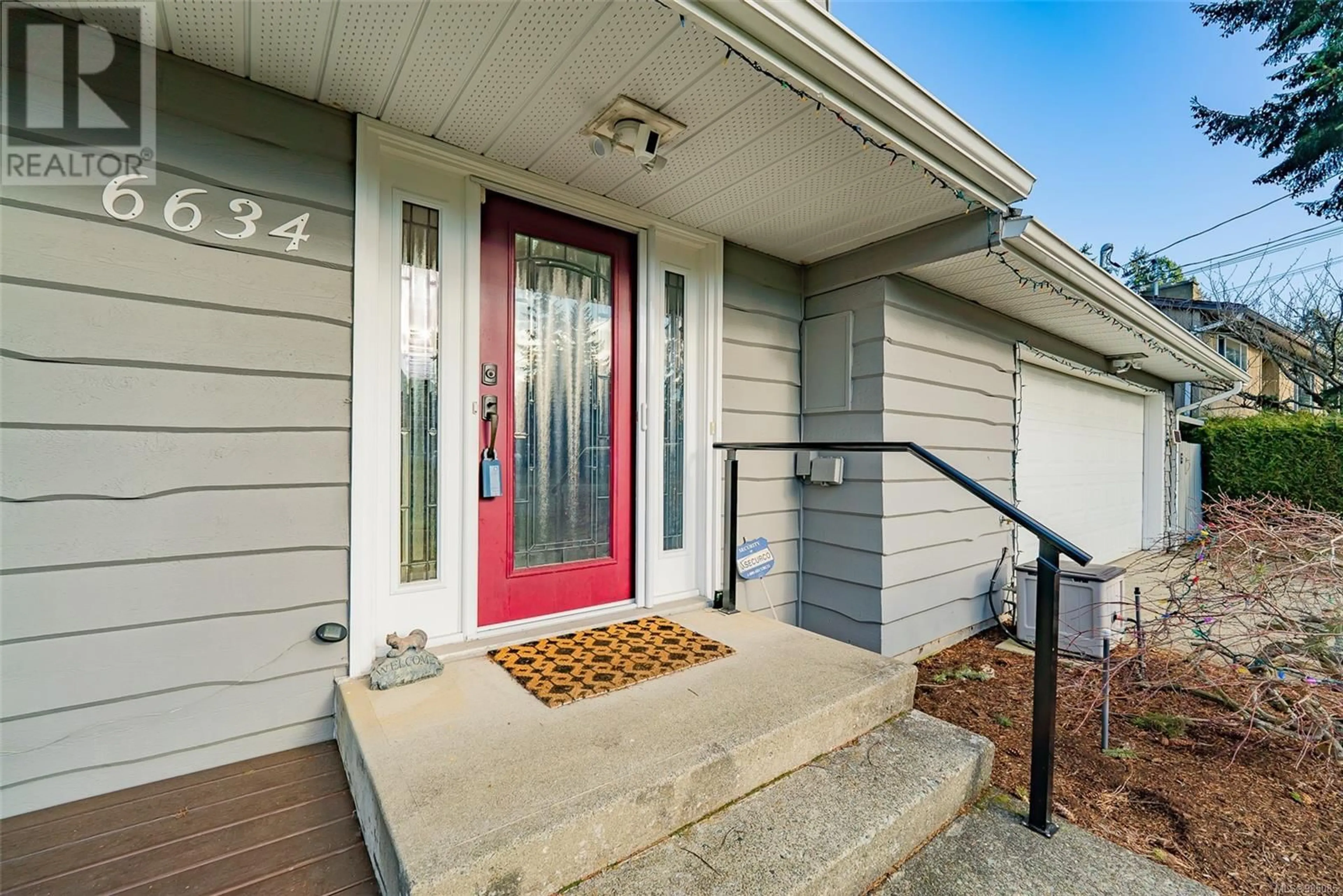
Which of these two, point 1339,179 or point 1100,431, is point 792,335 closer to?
point 1100,431

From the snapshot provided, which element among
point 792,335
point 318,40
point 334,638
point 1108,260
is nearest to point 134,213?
point 318,40

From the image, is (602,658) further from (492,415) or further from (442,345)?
(442,345)

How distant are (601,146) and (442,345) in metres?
0.98

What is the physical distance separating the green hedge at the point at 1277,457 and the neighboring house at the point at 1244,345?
112 cm

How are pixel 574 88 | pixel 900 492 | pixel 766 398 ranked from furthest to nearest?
pixel 766 398 < pixel 900 492 < pixel 574 88

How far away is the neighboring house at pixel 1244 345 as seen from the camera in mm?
9602

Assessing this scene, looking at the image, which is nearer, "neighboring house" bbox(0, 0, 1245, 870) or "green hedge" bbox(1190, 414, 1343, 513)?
"neighboring house" bbox(0, 0, 1245, 870)

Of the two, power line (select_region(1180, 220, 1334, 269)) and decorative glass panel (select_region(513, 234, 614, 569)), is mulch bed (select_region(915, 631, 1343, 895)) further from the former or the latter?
power line (select_region(1180, 220, 1334, 269))

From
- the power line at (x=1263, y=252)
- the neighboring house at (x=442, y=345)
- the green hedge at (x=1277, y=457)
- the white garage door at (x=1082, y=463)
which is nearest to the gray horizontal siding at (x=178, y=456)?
the neighboring house at (x=442, y=345)

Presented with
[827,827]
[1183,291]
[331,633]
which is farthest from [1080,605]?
[1183,291]

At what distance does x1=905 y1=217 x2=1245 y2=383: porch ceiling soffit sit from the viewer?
9.23ft

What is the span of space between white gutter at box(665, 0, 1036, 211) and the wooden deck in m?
2.31

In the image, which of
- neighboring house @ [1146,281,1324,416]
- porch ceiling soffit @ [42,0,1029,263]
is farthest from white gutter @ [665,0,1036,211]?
neighboring house @ [1146,281,1324,416]

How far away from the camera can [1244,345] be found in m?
10.3
